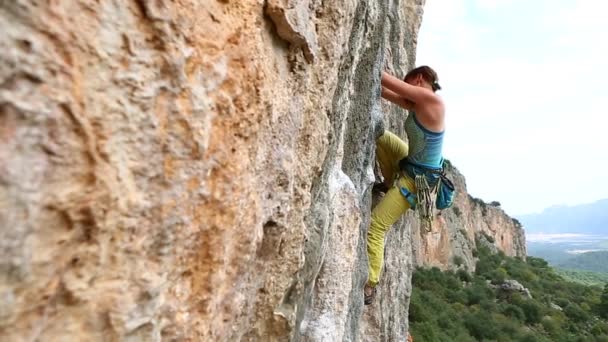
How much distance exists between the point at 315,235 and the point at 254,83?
3.84 feet

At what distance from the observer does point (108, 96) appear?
111cm

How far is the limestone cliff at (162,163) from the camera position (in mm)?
940

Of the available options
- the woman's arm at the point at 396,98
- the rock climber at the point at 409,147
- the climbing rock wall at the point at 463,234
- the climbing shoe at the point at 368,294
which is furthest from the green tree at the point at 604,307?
the woman's arm at the point at 396,98

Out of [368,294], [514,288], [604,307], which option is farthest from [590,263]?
[368,294]

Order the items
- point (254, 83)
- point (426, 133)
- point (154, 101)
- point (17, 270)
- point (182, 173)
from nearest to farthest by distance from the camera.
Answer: point (17, 270) < point (154, 101) < point (182, 173) < point (254, 83) < point (426, 133)

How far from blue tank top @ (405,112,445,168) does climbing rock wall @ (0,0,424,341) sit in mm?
1257

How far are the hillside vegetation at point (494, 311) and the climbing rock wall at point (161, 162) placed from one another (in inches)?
571

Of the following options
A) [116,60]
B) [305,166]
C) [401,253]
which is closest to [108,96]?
[116,60]

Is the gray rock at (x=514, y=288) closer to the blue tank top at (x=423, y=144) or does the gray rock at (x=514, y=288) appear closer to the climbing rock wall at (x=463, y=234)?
the climbing rock wall at (x=463, y=234)

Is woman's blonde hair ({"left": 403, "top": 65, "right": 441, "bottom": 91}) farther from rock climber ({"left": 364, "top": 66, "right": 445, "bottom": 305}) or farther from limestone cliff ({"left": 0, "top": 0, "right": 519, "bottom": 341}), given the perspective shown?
limestone cliff ({"left": 0, "top": 0, "right": 519, "bottom": 341})

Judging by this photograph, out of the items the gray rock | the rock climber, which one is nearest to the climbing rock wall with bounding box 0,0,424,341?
the rock climber

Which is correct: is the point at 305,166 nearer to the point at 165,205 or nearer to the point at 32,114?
the point at 165,205

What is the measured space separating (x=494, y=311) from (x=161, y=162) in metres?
23.6

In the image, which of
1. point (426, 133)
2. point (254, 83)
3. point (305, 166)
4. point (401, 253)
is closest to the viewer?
point (254, 83)
